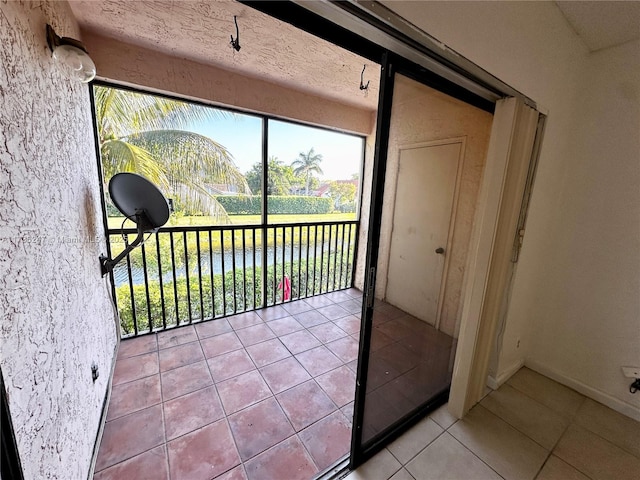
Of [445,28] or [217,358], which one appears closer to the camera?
[445,28]

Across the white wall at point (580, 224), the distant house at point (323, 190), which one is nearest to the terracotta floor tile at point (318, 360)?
the white wall at point (580, 224)

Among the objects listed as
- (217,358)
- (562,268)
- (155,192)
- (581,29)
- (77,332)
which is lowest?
(217,358)

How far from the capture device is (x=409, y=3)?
81cm

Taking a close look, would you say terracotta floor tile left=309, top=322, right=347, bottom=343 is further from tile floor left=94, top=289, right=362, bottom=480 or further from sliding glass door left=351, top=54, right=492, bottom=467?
sliding glass door left=351, top=54, right=492, bottom=467

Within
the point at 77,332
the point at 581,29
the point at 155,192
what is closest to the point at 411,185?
the point at 581,29

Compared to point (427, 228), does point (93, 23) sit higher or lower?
higher

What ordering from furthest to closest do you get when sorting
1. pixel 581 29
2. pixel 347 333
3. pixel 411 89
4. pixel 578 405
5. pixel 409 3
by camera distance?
pixel 347 333, pixel 578 405, pixel 581 29, pixel 411 89, pixel 409 3

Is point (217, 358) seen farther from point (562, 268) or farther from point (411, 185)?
point (562, 268)

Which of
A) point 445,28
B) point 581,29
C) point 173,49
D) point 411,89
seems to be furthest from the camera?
point 173,49

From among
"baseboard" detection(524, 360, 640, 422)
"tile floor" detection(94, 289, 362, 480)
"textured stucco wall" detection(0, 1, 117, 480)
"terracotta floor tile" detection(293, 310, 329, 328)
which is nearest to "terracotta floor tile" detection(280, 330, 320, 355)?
"tile floor" detection(94, 289, 362, 480)

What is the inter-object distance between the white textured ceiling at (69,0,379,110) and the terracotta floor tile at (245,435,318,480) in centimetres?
246

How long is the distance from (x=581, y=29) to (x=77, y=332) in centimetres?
316

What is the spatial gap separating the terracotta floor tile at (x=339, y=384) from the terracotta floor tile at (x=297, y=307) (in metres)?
1.00

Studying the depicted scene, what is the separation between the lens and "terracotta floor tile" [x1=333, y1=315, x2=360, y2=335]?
8.63 feet
